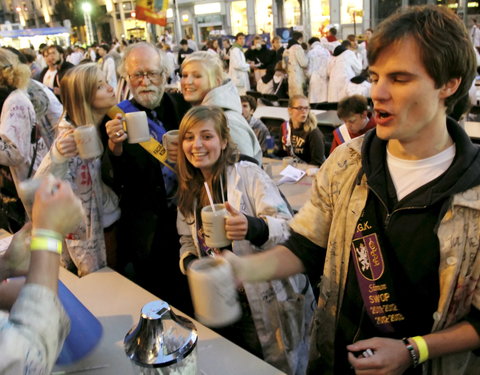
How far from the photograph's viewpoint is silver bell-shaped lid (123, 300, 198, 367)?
1.20 meters

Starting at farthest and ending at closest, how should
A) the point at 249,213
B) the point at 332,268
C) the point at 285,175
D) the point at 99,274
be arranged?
the point at 285,175 < the point at 99,274 < the point at 249,213 < the point at 332,268

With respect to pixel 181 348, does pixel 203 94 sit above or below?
above

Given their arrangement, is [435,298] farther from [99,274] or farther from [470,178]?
[99,274]

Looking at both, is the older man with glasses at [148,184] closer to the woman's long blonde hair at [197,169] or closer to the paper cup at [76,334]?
the woman's long blonde hair at [197,169]

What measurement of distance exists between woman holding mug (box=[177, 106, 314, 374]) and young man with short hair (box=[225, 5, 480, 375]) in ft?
1.47

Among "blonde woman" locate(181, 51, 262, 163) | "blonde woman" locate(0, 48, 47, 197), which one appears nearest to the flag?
A: "blonde woman" locate(0, 48, 47, 197)

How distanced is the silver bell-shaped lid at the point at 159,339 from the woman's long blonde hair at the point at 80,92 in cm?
151

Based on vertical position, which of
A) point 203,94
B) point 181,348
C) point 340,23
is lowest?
point 181,348

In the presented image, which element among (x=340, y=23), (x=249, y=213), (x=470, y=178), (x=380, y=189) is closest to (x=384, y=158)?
(x=380, y=189)

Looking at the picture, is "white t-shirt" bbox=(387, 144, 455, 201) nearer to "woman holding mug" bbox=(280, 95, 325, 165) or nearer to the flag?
"woman holding mug" bbox=(280, 95, 325, 165)

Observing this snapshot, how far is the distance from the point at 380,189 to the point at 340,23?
84.4ft

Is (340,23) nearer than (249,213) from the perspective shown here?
No

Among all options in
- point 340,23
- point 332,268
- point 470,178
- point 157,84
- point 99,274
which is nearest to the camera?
point 470,178

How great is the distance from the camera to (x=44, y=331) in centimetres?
100
